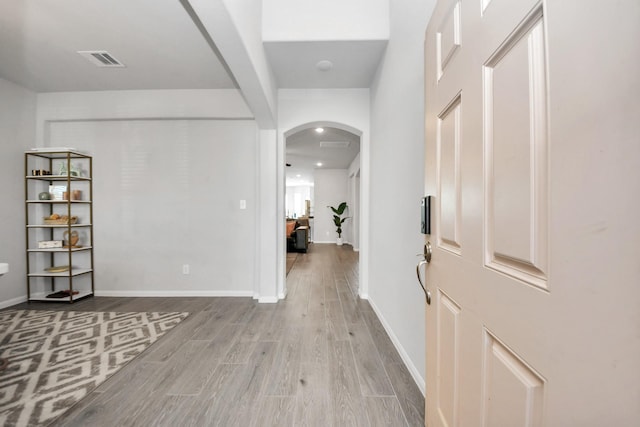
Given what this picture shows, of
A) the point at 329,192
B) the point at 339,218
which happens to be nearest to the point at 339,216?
the point at 339,218

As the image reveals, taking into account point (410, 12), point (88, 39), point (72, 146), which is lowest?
point (72, 146)

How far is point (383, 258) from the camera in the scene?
238cm

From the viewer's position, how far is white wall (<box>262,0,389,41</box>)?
223 centimetres

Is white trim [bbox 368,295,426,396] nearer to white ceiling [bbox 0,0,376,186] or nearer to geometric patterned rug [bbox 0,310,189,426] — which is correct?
geometric patterned rug [bbox 0,310,189,426]

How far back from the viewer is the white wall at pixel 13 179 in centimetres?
290

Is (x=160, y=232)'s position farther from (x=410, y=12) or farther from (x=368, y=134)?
(x=410, y=12)

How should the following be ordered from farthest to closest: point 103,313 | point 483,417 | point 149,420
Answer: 1. point 103,313
2. point 149,420
3. point 483,417

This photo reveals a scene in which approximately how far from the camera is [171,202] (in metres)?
3.31

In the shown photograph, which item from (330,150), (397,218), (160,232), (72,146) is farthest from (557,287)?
(330,150)

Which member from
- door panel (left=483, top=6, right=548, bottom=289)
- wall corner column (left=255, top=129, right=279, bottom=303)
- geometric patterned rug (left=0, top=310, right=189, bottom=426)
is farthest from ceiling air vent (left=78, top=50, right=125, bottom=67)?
door panel (left=483, top=6, right=548, bottom=289)

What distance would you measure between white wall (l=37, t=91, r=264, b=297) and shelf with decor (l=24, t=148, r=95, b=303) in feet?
0.53

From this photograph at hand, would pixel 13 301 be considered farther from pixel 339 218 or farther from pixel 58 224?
pixel 339 218

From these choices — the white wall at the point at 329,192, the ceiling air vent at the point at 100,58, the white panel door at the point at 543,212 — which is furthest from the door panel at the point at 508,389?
the white wall at the point at 329,192

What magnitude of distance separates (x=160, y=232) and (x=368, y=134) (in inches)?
117
